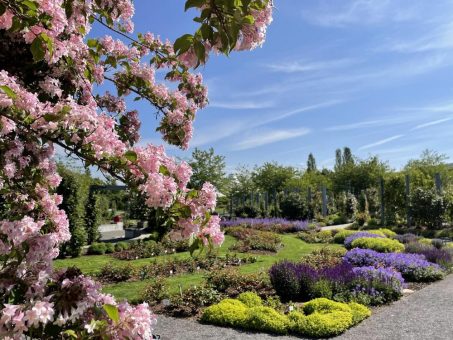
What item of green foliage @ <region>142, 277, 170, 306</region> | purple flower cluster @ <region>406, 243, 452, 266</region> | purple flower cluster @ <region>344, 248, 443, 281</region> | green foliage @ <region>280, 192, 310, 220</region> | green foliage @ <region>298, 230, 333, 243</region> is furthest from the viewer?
green foliage @ <region>280, 192, 310, 220</region>

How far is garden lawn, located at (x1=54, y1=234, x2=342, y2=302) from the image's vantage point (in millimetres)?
8320

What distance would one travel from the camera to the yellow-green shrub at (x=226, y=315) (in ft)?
20.0

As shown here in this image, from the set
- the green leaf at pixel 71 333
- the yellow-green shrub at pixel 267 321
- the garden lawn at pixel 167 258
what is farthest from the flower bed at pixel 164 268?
the green leaf at pixel 71 333

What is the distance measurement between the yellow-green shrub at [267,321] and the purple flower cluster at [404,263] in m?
3.94

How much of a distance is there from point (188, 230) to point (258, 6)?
102 cm

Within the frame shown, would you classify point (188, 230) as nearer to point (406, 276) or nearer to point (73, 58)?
point (73, 58)

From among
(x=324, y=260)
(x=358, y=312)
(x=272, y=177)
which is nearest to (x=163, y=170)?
(x=358, y=312)

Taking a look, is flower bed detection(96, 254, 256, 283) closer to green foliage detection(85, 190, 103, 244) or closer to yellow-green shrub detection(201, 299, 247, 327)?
yellow-green shrub detection(201, 299, 247, 327)

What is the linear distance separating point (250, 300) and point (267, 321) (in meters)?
1.03

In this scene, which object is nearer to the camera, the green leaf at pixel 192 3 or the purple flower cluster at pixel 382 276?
the green leaf at pixel 192 3

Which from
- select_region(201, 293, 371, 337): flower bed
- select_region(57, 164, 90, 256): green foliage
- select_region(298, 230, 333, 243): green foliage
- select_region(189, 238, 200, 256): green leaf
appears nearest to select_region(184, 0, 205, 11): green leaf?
select_region(189, 238, 200, 256): green leaf

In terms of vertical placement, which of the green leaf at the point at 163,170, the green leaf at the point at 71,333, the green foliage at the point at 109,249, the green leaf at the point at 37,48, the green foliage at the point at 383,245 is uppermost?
the green leaf at the point at 37,48

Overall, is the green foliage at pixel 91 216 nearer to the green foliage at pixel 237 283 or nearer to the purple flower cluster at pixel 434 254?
the green foliage at pixel 237 283

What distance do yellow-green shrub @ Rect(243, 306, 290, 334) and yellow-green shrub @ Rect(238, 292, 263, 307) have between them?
0.64 metres
